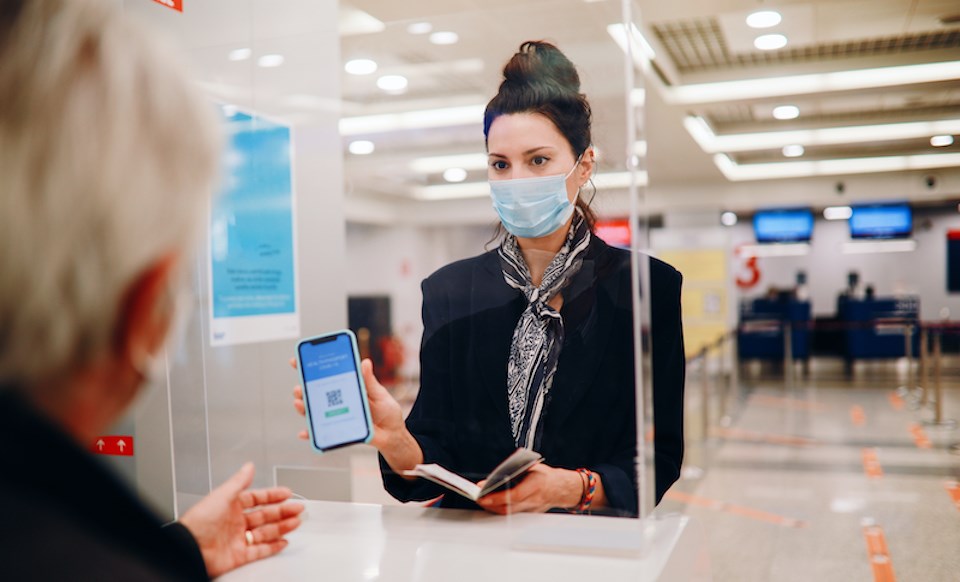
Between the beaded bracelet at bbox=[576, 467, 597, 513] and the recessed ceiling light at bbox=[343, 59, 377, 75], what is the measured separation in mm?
1242

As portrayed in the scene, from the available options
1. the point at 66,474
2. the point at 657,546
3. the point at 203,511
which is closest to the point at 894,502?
the point at 657,546

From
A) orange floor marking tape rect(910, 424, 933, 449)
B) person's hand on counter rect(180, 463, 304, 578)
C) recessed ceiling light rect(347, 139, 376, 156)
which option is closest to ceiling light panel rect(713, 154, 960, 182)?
orange floor marking tape rect(910, 424, 933, 449)

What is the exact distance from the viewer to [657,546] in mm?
1691

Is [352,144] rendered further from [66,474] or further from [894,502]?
[894,502]

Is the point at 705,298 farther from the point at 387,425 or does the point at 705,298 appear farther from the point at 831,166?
the point at 387,425

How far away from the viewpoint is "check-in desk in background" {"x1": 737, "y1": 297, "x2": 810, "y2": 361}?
14.0 meters

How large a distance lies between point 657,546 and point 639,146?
2.92 ft

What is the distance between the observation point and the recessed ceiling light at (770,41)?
6289mm

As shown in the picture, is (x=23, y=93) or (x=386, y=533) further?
(x=386, y=533)

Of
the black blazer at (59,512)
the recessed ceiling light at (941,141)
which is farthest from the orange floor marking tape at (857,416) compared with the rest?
the black blazer at (59,512)

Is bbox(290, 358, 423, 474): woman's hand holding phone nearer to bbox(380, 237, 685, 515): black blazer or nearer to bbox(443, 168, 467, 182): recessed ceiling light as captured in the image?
bbox(380, 237, 685, 515): black blazer

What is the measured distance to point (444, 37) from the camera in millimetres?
2111

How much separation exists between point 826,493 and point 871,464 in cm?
125

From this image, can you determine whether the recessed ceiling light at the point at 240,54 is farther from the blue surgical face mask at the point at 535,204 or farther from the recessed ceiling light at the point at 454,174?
the blue surgical face mask at the point at 535,204
